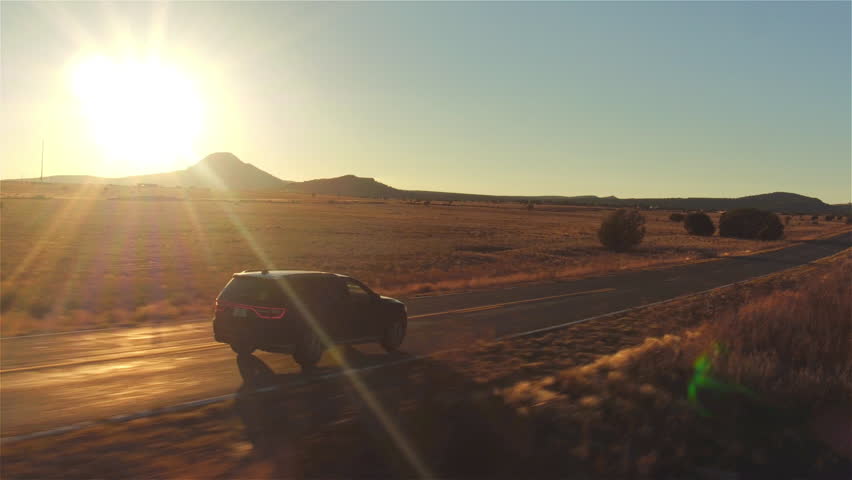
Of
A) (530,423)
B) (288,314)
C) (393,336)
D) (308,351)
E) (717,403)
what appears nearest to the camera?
(530,423)

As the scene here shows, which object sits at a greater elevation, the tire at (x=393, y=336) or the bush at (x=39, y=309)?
the tire at (x=393, y=336)

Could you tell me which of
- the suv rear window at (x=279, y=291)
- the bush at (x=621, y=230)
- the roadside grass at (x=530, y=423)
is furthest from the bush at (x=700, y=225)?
the suv rear window at (x=279, y=291)

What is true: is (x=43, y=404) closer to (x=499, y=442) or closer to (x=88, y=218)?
(x=499, y=442)

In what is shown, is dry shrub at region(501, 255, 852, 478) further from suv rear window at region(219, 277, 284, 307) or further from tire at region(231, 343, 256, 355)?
tire at region(231, 343, 256, 355)

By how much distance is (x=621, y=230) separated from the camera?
5644cm

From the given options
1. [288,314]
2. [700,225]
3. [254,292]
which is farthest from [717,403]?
[700,225]

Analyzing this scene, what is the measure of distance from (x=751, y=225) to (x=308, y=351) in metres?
84.9

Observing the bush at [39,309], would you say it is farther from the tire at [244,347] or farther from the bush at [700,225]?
the bush at [700,225]

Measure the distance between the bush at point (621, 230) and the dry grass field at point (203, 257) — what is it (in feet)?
4.23

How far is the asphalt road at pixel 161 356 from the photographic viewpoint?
8.91 metres

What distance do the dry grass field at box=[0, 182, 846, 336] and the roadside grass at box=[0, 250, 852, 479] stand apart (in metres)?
9.63

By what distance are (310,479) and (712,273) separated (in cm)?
3311

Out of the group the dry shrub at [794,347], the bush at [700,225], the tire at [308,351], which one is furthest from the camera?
the bush at [700,225]

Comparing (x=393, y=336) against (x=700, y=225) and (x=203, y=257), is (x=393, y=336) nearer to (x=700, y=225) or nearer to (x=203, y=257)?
(x=203, y=257)
